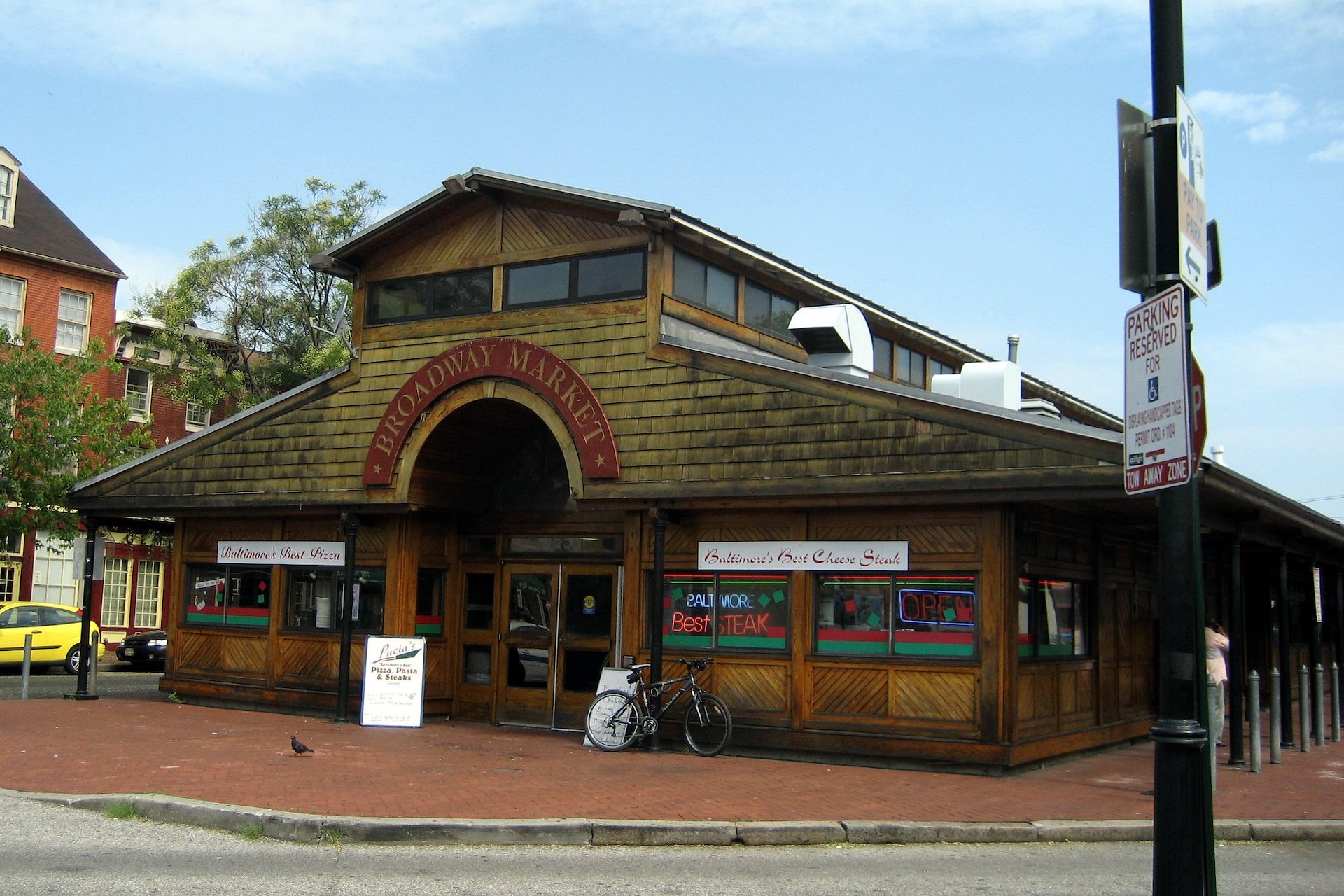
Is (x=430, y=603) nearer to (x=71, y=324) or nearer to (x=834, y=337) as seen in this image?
(x=834, y=337)

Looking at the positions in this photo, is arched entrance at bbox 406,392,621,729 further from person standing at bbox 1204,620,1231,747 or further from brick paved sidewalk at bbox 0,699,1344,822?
person standing at bbox 1204,620,1231,747

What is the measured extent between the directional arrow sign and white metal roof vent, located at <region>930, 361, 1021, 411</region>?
34.8 ft

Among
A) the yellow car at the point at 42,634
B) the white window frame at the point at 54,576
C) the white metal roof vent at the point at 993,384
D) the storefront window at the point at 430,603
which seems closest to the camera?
the white metal roof vent at the point at 993,384

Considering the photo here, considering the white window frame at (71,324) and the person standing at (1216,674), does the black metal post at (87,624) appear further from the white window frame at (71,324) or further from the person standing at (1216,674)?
the white window frame at (71,324)

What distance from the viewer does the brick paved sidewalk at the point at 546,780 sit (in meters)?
10.4

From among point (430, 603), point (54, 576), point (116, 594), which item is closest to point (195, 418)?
point (116, 594)

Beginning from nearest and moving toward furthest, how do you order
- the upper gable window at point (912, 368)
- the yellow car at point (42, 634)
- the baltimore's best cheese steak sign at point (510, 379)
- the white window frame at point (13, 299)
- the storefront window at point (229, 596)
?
the baltimore's best cheese steak sign at point (510, 379) < the storefront window at point (229, 596) < the upper gable window at point (912, 368) < the yellow car at point (42, 634) < the white window frame at point (13, 299)

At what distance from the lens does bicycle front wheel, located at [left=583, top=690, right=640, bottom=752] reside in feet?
47.5

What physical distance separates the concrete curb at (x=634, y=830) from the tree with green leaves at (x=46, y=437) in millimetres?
22038

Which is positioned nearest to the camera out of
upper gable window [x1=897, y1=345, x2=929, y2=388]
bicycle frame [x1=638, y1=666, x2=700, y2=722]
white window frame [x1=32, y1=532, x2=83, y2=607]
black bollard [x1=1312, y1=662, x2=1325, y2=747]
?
bicycle frame [x1=638, y1=666, x2=700, y2=722]

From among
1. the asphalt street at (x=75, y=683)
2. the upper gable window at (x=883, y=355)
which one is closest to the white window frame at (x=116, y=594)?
the asphalt street at (x=75, y=683)

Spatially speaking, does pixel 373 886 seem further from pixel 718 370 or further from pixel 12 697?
pixel 12 697

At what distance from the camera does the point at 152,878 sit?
25.8 ft

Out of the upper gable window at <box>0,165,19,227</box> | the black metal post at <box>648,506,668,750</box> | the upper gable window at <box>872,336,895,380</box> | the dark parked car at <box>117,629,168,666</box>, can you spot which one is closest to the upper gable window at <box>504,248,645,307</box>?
the black metal post at <box>648,506,668,750</box>
